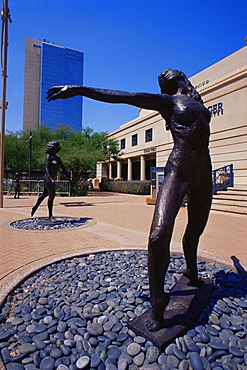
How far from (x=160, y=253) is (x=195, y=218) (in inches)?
31.4

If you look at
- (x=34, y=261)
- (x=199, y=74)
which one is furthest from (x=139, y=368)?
(x=199, y=74)

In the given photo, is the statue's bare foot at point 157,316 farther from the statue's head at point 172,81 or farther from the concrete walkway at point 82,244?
the statue's head at point 172,81

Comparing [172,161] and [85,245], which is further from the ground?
[172,161]

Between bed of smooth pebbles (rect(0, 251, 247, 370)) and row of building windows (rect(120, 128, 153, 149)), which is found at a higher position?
row of building windows (rect(120, 128, 153, 149))

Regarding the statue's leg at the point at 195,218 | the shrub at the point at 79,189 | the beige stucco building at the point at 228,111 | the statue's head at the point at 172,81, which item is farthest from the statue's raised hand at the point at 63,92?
the shrub at the point at 79,189

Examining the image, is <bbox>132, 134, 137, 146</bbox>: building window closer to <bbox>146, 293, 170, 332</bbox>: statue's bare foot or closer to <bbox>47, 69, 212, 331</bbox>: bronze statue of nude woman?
<bbox>47, 69, 212, 331</bbox>: bronze statue of nude woman

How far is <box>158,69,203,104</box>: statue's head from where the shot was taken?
2.29 meters

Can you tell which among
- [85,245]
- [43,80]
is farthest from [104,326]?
[43,80]

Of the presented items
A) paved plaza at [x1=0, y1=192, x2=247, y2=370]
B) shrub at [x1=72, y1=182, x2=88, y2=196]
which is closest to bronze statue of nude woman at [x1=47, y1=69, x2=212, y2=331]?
paved plaza at [x1=0, y1=192, x2=247, y2=370]

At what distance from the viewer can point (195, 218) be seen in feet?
7.97

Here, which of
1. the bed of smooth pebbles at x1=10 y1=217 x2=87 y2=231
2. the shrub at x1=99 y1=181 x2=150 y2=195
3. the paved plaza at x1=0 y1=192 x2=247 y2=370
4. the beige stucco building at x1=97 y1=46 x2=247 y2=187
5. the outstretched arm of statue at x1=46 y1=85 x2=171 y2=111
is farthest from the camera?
the shrub at x1=99 y1=181 x2=150 y2=195

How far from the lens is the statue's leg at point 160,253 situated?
1.80 metres

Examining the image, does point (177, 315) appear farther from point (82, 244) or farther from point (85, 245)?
point (82, 244)

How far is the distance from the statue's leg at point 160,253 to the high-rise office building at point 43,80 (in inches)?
3913
